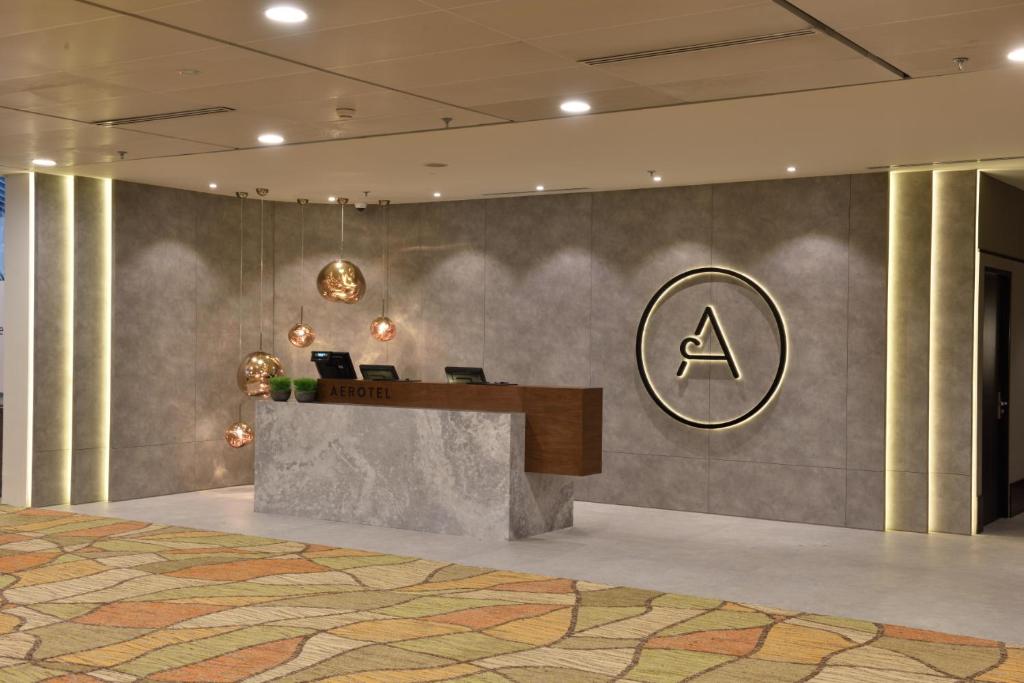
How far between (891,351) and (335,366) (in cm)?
514

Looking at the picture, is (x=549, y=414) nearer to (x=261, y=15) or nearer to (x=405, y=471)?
(x=405, y=471)

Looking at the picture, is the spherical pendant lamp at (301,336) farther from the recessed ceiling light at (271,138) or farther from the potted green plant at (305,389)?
the recessed ceiling light at (271,138)

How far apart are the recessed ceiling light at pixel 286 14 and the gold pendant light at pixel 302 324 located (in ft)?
23.8

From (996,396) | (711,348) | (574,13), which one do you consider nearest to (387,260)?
(711,348)

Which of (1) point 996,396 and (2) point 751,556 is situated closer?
(2) point 751,556

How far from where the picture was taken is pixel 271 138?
8648mm

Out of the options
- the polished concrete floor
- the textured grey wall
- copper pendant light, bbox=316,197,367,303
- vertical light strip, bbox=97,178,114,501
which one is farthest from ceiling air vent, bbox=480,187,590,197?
vertical light strip, bbox=97,178,114,501

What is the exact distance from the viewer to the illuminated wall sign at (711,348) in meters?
10.8

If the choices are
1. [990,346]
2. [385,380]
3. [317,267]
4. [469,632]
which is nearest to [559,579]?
[469,632]

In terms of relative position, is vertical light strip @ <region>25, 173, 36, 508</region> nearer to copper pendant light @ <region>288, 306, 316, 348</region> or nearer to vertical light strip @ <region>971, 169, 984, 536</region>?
copper pendant light @ <region>288, 306, 316, 348</region>

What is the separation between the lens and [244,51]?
602cm

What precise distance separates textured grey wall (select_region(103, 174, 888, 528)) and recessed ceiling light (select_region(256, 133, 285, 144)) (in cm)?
331

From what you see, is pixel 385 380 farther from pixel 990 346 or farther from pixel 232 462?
pixel 990 346

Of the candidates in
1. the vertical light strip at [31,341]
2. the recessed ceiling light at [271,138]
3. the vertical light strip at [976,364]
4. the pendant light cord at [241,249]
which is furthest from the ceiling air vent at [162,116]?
the vertical light strip at [976,364]
